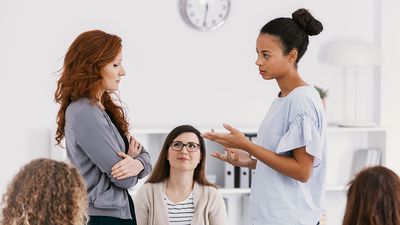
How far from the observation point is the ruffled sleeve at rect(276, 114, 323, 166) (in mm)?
2590

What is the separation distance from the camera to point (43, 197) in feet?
6.63

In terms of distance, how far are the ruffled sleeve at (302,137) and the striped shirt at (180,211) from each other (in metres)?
1.33

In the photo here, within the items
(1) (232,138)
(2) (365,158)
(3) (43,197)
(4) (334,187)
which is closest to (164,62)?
(4) (334,187)

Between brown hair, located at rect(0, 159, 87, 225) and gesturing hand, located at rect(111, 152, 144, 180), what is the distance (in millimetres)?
674

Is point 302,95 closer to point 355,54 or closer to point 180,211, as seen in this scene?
point 180,211

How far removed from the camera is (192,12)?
4.95 metres

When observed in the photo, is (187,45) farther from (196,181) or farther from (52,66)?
(196,181)

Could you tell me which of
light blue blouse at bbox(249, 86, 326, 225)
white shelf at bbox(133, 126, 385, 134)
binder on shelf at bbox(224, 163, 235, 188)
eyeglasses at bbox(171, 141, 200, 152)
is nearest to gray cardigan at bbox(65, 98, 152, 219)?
light blue blouse at bbox(249, 86, 326, 225)

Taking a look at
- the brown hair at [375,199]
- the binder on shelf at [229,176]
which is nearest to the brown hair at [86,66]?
the brown hair at [375,199]

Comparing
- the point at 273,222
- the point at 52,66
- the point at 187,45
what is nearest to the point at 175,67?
the point at 187,45

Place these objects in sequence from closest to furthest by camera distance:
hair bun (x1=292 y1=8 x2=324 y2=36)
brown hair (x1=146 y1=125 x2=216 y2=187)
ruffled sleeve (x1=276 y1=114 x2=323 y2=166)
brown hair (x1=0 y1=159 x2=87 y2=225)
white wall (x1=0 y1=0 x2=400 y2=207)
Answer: brown hair (x1=0 y1=159 x2=87 y2=225) < ruffled sleeve (x1=276 y1=114 x2=323 y2=166) < hair bun (x1=292 y1=8 x2=324 y2=36) < brown hair (x1=146 y1=125 x2=216 y2=187) < white wall (x1=0 y1=0 x2=400 y2=207)

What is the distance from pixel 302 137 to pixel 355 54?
2.43 metres

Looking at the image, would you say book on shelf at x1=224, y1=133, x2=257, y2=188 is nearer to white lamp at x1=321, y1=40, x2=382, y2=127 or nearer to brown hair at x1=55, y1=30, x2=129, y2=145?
white lamp at x1=321, y1=40, x2=382, y2=127

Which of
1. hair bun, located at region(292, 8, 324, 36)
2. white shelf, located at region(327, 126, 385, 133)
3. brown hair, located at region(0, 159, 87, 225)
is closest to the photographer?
brown hair, located at region(0, 159, 87, 225)
